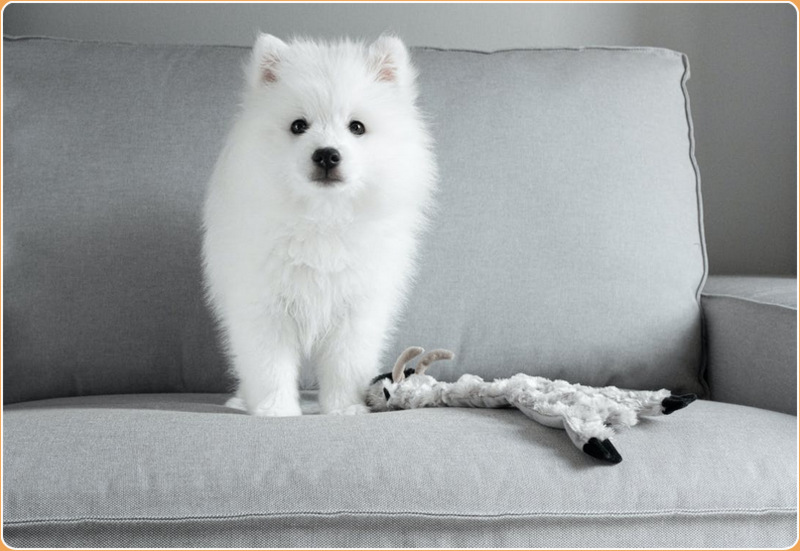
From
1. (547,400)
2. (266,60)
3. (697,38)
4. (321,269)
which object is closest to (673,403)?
(547,400)

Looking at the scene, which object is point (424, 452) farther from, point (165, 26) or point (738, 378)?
point (165, 26)

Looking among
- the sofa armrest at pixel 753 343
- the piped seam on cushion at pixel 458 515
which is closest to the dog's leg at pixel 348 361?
the piped seam on cushion at pixel 458 515

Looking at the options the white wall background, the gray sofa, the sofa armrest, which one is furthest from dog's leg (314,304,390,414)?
the white wall background

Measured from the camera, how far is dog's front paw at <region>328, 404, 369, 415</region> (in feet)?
5.62

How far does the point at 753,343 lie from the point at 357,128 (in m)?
1.07

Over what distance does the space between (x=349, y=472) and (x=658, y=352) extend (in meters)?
1.12

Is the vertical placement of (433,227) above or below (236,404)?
above

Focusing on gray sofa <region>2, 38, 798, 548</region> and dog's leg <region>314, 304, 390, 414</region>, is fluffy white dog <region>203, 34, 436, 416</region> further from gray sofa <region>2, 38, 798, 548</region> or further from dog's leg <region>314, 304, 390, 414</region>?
gray sofa <region>2, 38, 798, 548</region>

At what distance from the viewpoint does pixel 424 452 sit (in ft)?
4.44

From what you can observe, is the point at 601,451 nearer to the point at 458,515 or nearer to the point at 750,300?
the point at 458,515

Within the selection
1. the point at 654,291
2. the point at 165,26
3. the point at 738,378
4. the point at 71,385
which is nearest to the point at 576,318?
the point at 654,291

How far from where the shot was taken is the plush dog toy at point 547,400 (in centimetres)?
141

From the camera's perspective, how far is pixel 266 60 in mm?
1768

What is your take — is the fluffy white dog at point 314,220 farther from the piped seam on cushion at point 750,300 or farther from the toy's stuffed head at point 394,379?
the piped seam on cushion at point 750,300
